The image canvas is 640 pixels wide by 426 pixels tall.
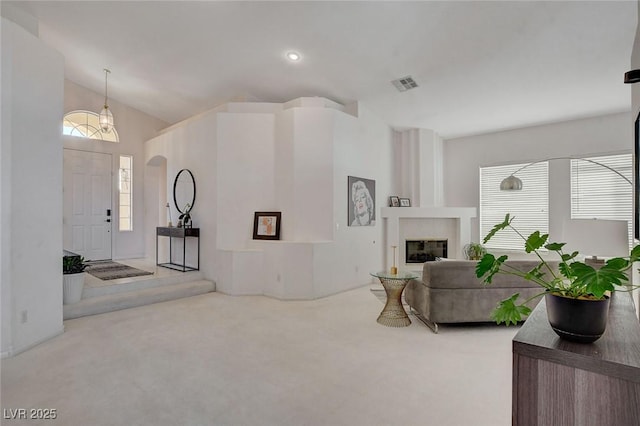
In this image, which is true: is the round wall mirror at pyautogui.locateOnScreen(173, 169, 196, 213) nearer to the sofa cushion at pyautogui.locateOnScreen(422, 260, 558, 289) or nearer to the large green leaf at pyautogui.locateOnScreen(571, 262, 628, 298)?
the sofa cushion at pyautogui.locateOnScreen(422, 260, 558, 289)

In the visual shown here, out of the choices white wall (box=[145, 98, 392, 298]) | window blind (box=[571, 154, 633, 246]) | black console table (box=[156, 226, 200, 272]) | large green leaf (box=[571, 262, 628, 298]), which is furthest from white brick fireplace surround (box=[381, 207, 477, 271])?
large green leaf (box=[571, 262, 628, 298])

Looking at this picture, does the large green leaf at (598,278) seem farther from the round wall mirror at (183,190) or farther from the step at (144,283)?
the round wall mirror at (183,190)

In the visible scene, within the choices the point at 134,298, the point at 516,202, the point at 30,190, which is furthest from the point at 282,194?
the point at 516,202

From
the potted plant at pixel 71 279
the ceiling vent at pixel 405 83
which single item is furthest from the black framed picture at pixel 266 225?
the ceiling vent at pixel 405 83

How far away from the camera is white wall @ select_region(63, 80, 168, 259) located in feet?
22.0

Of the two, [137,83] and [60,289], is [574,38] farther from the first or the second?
[137,83]

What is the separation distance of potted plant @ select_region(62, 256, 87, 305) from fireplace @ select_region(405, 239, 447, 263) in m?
5.30

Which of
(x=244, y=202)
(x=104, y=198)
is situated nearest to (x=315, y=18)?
(x=244, y=202)

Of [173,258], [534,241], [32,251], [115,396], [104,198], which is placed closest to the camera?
[534,241]

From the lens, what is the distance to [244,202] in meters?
5.49

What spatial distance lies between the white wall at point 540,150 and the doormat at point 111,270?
20.8ft

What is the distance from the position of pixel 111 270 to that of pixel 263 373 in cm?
458

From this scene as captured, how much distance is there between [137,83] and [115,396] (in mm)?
5558

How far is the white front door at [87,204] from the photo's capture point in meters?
6.58
